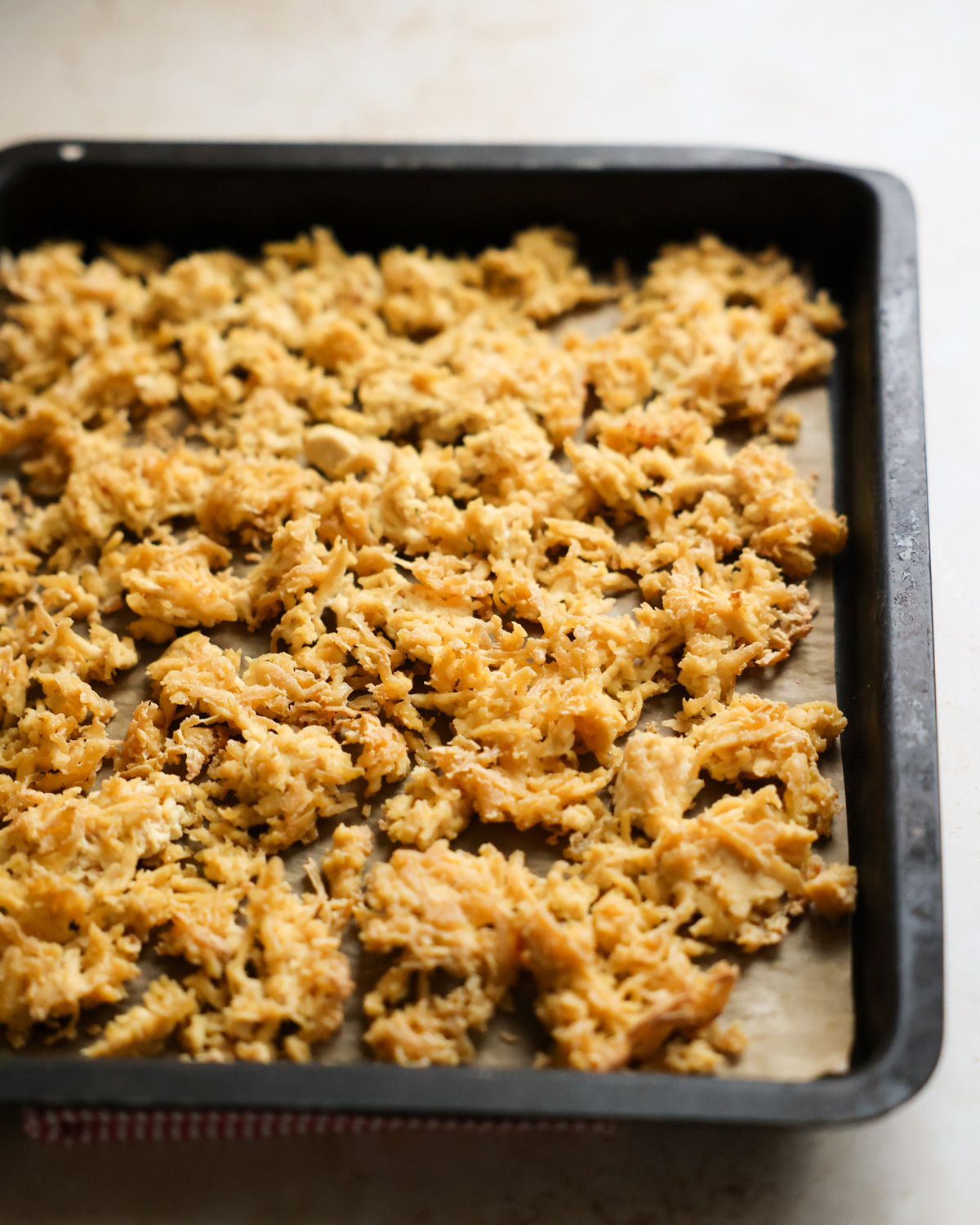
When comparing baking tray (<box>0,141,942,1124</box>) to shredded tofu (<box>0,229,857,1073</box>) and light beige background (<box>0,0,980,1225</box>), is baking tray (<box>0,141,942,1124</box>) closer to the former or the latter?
shredded tofu (<box>0,229,857,1073</box>)

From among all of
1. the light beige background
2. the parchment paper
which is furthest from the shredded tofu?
the light beige background

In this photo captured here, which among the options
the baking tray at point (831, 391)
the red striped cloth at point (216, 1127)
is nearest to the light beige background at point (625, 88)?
the baking tray at point (831, 391)

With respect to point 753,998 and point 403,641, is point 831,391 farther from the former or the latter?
point 753,998

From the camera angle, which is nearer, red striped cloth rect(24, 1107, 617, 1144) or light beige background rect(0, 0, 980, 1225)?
red striped cloth rect(24, 1107, 617, 1144)

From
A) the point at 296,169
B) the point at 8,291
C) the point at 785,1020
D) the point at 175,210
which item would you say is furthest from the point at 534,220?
the point at 785,1020

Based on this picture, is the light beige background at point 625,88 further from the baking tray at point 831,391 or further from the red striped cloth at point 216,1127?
the red striped cloth at point 216,1127

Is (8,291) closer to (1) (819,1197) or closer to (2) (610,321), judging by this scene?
(2) (610,321)
